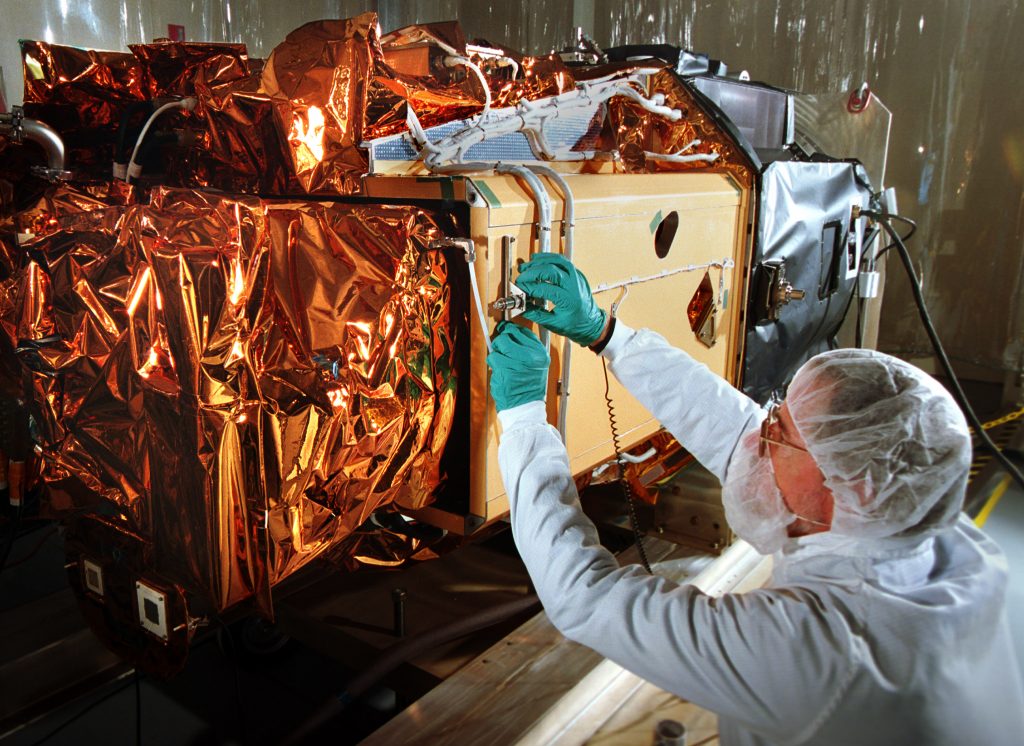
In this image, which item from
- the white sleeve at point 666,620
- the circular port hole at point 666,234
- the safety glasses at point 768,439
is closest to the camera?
the white sleeve at point 666,620

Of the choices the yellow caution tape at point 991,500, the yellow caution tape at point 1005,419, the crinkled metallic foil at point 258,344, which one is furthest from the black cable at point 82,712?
the yellow caution tape at point 1005,419

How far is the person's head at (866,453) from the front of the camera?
84 centimetres

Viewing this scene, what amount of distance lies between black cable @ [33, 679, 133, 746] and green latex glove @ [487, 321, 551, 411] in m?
1.48

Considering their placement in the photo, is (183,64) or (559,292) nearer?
(559,292)

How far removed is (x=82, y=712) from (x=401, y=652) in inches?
37.0

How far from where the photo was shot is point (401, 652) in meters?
1.43

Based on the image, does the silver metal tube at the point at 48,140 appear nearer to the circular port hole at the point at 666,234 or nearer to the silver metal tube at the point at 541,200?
the silver metal tube at the point at 541,200

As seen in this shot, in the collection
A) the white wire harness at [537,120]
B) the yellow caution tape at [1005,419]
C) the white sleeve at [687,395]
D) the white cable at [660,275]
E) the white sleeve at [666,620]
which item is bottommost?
the yellow caution tape at [1005,419]

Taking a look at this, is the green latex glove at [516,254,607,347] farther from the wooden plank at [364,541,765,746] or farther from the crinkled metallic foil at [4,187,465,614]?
the wooden plank at [364,541,765,746]

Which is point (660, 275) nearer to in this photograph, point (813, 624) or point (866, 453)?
point (866, 453)

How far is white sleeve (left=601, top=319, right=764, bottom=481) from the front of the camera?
124cm

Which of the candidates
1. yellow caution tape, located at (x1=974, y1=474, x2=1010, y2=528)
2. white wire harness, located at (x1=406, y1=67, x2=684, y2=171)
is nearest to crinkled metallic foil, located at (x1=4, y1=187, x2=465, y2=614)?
white wire harness, located at (x1=406, y1=67, x2=684, y2=171)

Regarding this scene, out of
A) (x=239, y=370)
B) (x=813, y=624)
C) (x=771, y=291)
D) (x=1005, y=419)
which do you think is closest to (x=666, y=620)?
(x=813, y=624)

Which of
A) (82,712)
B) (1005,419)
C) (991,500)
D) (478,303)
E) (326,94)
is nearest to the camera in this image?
(478,303)
